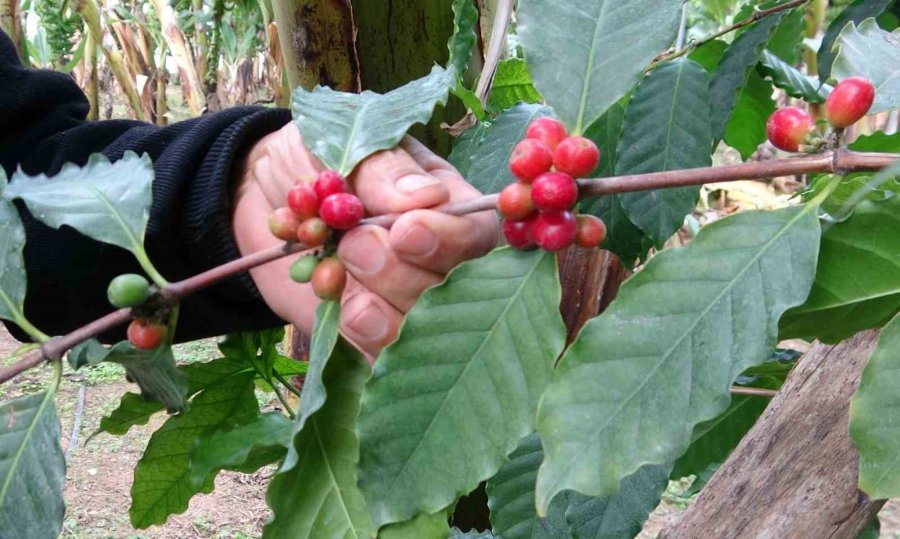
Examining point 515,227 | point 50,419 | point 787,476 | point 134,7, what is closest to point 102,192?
point 50,419

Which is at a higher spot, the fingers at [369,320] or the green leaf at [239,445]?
the fingers at [369,320]

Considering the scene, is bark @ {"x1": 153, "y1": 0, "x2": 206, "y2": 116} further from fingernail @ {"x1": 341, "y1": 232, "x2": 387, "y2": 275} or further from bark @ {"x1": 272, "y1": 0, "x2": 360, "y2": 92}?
fingernail @ {"x1": 341, "y1": 232, "x2": 387, "y2": 275}

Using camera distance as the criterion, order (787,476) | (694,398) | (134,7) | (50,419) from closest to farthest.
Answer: (694,398), (50,419), (787,476), (134,7)

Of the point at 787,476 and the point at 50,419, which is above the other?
the point at 50,419

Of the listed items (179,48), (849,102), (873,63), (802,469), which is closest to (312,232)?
(849,102)

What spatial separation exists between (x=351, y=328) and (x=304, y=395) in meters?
0.11

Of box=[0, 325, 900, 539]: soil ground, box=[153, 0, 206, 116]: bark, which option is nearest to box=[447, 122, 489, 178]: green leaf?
box=[0, 325, 900, 539]: soil ground

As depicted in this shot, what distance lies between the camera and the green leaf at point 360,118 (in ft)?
1.72

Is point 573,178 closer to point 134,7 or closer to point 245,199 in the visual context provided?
point 245,199

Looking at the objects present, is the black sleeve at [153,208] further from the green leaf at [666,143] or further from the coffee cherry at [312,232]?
the green leaf at [666,143]

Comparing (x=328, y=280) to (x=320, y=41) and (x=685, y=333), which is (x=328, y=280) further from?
(x=320, y=41)

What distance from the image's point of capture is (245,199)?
740mm

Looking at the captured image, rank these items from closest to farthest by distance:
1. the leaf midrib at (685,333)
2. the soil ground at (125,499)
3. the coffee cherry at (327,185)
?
the leaf midrib at (685,333) → the coffee cherry at (327,185) → the soil ground at (125,499)

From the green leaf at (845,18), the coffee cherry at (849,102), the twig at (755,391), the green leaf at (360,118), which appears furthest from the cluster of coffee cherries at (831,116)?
the twig at (755,391)
